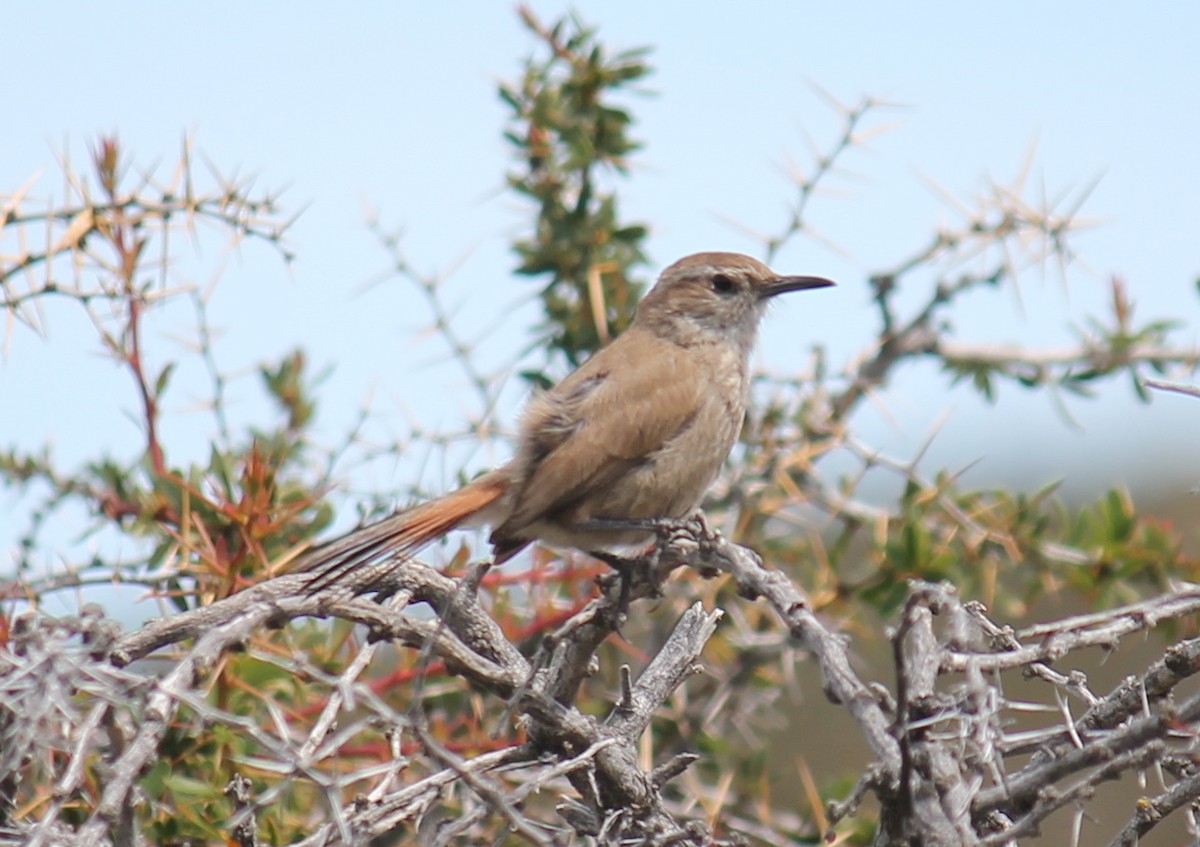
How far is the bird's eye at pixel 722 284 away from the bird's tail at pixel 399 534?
5.01 feet

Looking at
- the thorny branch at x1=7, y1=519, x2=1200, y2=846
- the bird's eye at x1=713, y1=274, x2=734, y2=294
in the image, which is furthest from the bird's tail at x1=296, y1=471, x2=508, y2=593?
the bird's eye at x1=713, y1=274, x2=734, y2=294

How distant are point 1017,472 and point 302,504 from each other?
14.9m

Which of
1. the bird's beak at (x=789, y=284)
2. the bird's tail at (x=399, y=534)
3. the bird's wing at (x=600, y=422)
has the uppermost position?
the bird's beak at (x=789, y=284)

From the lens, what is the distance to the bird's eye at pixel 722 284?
541 cm

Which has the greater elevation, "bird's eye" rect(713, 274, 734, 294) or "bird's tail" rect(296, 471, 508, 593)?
"bird's eye" rect(713, 274, 734, 294)

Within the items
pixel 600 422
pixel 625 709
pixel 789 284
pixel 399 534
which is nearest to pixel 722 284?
pixel 789 284

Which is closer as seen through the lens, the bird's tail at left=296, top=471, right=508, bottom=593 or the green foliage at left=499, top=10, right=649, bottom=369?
the bird's tail at left=296, top=471, right=508, bottom=593

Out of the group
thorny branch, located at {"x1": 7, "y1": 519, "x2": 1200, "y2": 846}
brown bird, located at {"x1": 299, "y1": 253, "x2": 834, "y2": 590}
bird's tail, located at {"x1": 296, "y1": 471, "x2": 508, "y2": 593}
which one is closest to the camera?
thorny branch, located at {"x1": 7, "y1": 519, "x2": 1200, "y2": 846}

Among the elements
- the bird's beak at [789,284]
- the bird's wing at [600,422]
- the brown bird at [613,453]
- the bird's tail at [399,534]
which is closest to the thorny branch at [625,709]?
the bird's tail at [399,534]

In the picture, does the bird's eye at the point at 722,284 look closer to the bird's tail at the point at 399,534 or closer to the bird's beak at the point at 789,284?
the bird's beak at the point at 789,284

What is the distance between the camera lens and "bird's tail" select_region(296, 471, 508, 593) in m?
3.21

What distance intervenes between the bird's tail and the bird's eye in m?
1.53

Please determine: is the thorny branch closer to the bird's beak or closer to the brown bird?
the brown bird

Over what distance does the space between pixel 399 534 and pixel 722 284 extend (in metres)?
2.24
